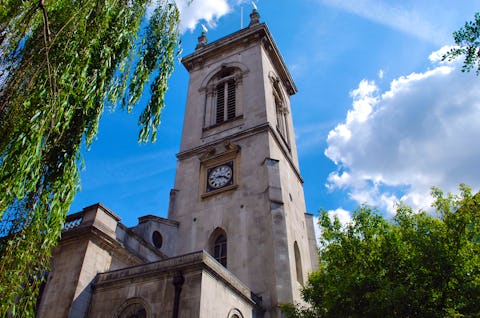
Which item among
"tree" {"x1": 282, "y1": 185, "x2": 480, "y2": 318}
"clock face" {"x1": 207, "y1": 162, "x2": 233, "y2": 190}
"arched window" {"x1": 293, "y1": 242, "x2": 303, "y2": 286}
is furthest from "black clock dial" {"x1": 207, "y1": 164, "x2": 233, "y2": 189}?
"tree" {"x1": 282, "y1": 185, "x2": 480, "y2": 318}

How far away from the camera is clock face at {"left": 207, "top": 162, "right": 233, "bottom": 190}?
69.4 feet

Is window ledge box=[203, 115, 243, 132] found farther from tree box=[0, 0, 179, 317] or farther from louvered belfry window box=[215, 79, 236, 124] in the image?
tree box=[0, 0, 179, 317]

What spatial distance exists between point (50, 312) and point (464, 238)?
13.4 meters

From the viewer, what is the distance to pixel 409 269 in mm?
11836

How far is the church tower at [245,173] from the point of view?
56.1 ft

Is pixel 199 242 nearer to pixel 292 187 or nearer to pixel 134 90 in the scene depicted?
pixel 292 187

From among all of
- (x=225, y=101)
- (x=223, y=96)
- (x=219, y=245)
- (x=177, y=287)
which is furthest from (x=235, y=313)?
(x=223, y=96)

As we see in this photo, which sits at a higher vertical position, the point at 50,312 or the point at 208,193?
the point at 208,193

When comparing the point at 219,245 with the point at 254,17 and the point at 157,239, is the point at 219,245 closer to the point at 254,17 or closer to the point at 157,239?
the point at 157,239

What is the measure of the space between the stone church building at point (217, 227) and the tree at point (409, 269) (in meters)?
3.14

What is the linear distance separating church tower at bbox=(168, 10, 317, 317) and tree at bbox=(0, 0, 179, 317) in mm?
10271

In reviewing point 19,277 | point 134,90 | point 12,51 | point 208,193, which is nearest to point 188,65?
point 208,193

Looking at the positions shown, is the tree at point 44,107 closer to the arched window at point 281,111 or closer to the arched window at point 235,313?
the arched window at point 235,313

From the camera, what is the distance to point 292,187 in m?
22.6
